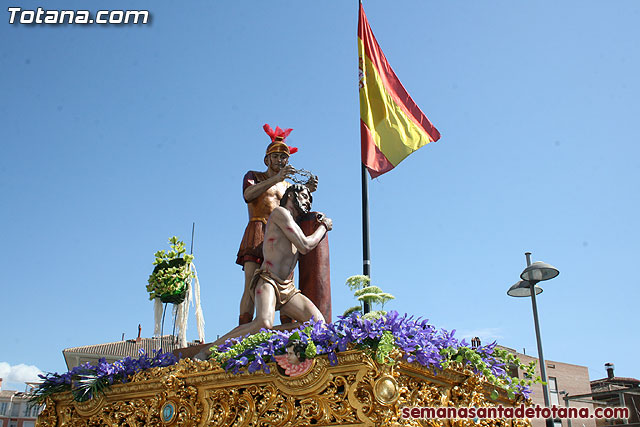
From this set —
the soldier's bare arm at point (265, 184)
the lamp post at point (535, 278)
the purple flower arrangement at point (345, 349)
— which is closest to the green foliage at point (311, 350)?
the purple flower arrangement at point (345, 349)

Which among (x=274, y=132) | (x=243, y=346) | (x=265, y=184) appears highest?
(x=274, y=132)

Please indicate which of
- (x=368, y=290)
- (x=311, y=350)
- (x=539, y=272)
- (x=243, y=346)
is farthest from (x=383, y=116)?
(x=311, y=350)

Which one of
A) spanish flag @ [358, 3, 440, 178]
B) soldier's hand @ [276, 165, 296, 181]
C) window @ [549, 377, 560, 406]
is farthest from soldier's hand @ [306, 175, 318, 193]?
window @ [549, 377, 560, 406]

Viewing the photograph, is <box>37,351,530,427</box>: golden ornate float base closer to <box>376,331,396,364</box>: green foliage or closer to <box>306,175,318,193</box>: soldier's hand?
<box>376,331,396,364</box>: green foliage

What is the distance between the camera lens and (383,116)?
536 inches

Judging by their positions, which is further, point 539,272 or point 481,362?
point 539,272

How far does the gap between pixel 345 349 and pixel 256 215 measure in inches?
140

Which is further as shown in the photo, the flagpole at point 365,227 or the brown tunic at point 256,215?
the flagpole at point 365,227

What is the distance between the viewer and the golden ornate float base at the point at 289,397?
5.36 metres

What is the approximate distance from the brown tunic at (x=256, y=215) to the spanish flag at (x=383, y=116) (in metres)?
4.28

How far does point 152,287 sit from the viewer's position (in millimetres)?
9547

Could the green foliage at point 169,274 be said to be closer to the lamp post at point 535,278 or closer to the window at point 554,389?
the lamp post at point 535,278

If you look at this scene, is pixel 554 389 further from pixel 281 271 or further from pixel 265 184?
pixel 281 271

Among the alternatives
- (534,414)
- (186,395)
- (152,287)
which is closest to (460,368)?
(534,414)
